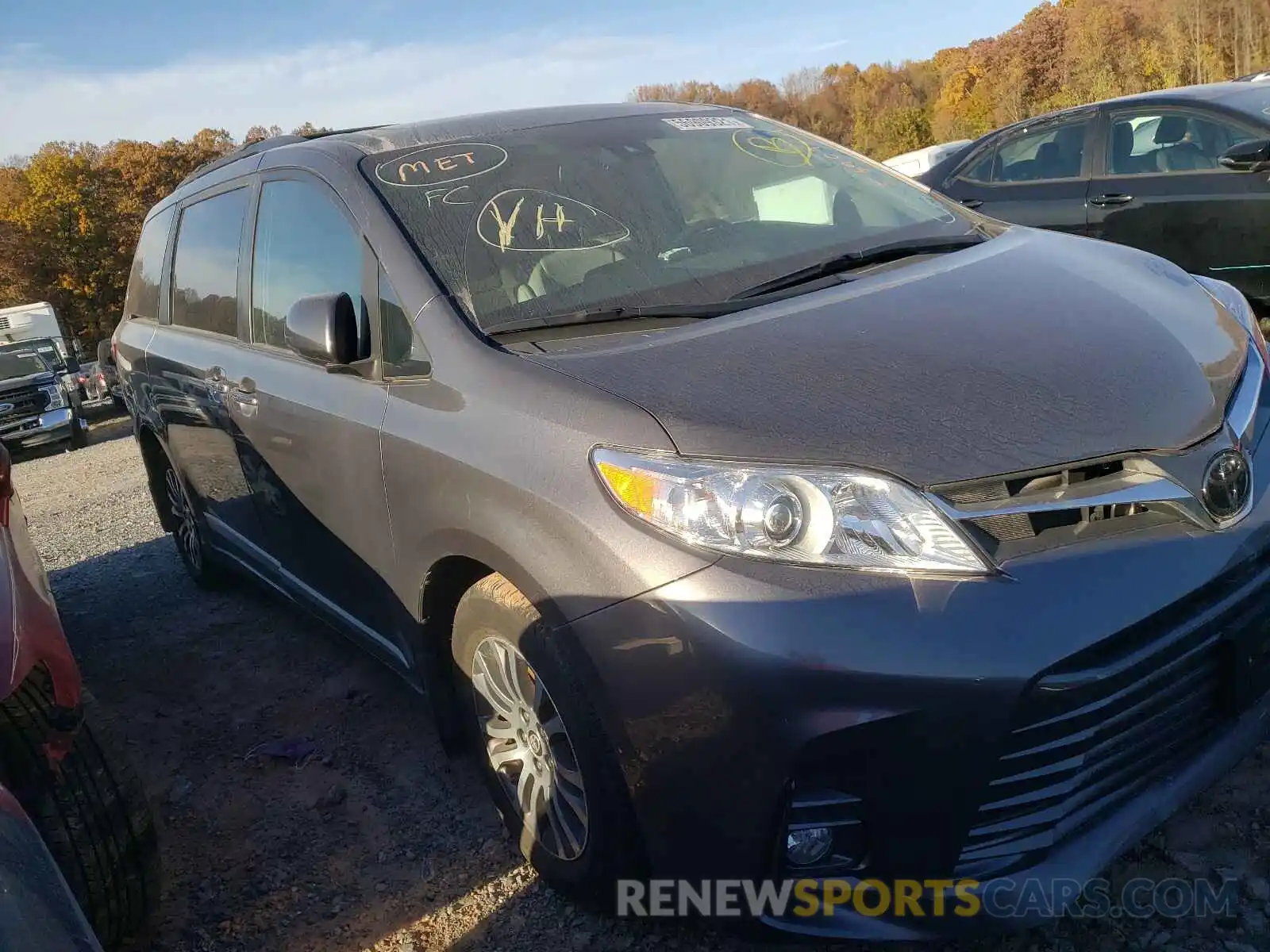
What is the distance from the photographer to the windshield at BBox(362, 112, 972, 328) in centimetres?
255

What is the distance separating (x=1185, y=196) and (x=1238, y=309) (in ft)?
12.5

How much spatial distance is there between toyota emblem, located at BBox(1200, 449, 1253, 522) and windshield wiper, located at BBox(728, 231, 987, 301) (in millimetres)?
1042

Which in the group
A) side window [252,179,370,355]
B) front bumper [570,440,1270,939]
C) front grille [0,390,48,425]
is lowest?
front grille [0,390,48,425]

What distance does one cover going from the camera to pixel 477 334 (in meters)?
2.35

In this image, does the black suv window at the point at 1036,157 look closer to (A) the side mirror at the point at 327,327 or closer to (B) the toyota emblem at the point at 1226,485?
(B) the toyota emblem at the point at 1226,485

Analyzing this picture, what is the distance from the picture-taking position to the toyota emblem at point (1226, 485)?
1.88m

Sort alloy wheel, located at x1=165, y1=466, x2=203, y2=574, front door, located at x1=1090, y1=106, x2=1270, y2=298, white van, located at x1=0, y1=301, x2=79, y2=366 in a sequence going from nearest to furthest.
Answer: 1. alloy wheel, located at x1=165, y1=466, x2=203, y2=574
2. front door, located at x1=1090, y1=106, x2=1270, y2=298
3. white van, located at x1=0, y1=301, x2=79, y2=366

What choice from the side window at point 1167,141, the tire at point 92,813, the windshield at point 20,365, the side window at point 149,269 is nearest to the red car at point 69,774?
the tire at point 92,813

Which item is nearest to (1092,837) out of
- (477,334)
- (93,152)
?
(477,334)

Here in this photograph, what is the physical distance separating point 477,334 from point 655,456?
69 cm

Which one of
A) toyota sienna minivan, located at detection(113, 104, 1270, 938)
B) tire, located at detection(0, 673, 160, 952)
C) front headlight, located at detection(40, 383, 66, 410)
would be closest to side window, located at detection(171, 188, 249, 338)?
toyota sienna minivan, located at detection(113, 104, 1270, 938)

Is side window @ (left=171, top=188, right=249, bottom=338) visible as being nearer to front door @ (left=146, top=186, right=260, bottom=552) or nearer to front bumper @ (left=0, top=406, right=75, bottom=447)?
front door @ (left=146, top=186, right=260, bottom=552)

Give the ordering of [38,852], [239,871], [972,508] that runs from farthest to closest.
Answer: [239,871], [972,508], [38,852]

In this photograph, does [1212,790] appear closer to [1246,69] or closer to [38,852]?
[38,852]
